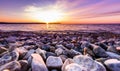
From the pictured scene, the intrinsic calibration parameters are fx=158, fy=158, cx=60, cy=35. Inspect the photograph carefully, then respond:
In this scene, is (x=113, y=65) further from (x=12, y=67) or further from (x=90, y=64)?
(x=12, y=67)

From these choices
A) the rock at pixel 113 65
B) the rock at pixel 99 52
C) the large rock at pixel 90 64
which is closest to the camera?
the large rock at pixel 90 64

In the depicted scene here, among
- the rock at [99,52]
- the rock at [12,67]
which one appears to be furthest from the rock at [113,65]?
the rock at [12,67]

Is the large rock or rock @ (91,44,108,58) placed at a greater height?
the large rock

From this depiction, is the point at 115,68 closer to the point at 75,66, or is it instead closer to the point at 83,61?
the point at 83,61

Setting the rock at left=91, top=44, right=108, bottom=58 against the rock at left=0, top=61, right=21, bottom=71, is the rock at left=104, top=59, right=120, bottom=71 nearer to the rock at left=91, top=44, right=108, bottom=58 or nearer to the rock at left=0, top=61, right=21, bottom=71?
→ the rock at left=91, top=44, right=108, bottom=58

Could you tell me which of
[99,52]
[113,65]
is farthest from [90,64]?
[99,52]

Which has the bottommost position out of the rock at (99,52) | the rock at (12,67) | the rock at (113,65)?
the rock at (99,52)

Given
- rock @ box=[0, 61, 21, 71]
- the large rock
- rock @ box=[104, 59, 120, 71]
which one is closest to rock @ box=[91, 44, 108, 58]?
rock @ box=[104, 59, 120, 71]

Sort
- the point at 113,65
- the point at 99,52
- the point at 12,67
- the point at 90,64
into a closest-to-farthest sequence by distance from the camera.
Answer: the point at 12,67 < the point at 90,64 < the point at 113,65 < the point at 99,52

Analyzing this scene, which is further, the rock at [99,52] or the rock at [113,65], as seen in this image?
the rock at [99,52]

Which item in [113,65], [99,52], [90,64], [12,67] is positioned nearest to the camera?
[12,67]

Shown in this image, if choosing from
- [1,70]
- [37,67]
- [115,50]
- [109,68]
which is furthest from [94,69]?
[115,50]

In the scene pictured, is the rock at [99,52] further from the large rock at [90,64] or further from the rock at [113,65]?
the large rock at [90,64]

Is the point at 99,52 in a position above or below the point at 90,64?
below
